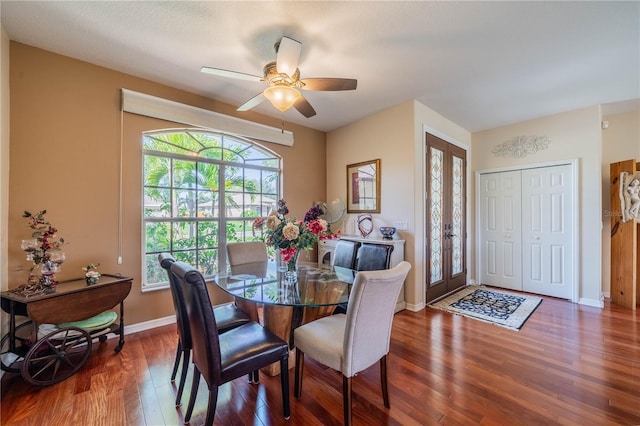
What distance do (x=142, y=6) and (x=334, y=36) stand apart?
4.62 ft

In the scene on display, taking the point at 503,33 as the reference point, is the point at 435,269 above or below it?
below

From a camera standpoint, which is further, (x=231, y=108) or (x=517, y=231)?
(x=517, y=231)

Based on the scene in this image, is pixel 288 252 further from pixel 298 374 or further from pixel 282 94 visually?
pixel 282 94

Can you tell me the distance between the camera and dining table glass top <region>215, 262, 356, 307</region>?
176cm

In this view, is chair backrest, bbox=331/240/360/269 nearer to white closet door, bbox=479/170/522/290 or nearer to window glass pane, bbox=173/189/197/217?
window glass pane, bbox=173/189/197/217

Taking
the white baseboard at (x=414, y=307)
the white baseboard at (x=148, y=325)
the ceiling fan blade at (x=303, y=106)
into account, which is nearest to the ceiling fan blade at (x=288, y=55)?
the ceiling fan blade at (x=303, y=106)

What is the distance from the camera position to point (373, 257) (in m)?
2.72

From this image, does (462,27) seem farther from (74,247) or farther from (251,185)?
(74,247)

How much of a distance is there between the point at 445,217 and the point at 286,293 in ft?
10.4

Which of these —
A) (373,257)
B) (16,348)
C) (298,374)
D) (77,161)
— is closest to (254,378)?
(298,374)

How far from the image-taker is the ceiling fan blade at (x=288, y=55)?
6.15 feet

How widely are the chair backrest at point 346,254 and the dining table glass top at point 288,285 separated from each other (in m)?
0.37

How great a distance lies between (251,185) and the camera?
12.4ft

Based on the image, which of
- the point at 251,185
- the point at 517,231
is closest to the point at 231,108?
the point at 251,185
